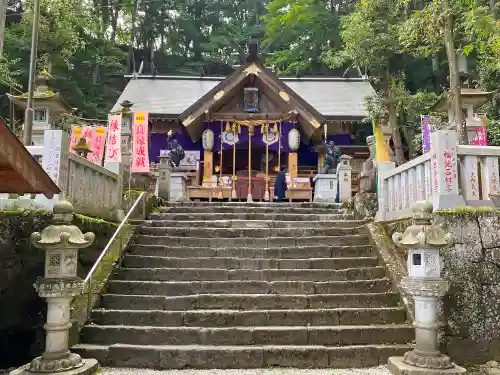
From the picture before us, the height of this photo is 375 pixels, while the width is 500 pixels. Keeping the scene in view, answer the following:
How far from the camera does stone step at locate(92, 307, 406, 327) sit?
18.7 ft

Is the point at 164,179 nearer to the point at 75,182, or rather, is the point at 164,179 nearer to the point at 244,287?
the point at 75,182

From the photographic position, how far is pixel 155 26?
33281 mm

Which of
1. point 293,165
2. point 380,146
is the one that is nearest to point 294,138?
point 293,165

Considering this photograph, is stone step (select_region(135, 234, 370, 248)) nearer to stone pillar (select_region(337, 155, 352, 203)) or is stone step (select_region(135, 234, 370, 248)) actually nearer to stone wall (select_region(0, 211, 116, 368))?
stone wall (select_region(0, 211, 116, 368))

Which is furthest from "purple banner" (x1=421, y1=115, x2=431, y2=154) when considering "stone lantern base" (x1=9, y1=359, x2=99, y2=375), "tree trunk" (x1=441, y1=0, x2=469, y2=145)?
"stone lantern base" (x1=9, y1=359, x2=99, y2=375)

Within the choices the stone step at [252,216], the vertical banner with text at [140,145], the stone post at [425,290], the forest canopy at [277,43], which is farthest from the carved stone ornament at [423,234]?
the vertical banner with text at [140,145]

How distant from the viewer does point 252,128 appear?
1598cm

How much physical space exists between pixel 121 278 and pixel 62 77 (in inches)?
771

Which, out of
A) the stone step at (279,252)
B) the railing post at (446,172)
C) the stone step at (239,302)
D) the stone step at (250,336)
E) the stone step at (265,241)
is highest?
the railing post at (446,172)

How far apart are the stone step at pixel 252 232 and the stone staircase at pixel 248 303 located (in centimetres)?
2

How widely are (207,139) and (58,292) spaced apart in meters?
12.0

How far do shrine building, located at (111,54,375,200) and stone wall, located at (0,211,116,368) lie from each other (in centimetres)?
853

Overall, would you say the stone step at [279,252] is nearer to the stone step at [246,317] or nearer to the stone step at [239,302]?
the stone step at [239,302]

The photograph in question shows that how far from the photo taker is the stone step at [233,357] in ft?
16.5
